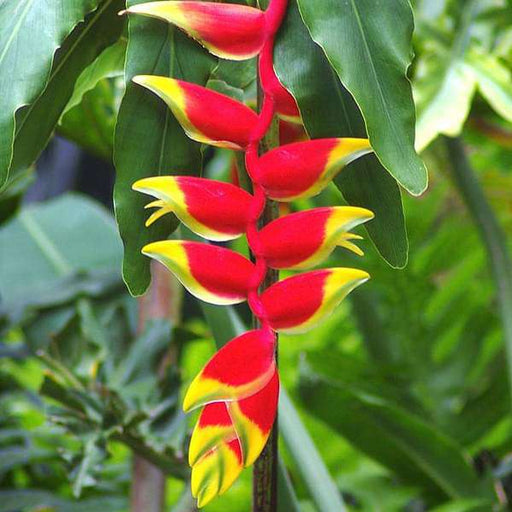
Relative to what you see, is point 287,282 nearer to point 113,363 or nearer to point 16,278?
point 113,363

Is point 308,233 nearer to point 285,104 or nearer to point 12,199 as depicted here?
point 285,104

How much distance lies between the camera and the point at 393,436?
0.83 m

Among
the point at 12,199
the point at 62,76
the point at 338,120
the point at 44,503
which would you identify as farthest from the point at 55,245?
the point at 338,120

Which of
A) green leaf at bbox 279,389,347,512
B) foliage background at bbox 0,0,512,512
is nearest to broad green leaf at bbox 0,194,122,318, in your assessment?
foliage background at bbox 0,0,512,512

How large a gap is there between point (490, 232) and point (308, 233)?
0.55 m

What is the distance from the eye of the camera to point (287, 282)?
1.26 feet

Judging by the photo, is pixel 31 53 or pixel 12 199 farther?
pixel 12 199

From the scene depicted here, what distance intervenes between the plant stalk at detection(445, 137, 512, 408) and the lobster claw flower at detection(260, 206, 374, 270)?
0.53m

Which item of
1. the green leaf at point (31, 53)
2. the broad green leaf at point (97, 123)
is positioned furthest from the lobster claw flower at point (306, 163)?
the broad green leaf at point (97, 123)

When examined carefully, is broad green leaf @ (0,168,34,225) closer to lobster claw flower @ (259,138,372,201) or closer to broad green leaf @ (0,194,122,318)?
broad green leaf @ (0,194,122,318)

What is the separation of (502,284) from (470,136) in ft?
1.25

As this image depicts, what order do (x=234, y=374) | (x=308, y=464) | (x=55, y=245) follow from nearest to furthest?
(x=234, y=374)
(x=308, y=464)
(x=55, y=245)

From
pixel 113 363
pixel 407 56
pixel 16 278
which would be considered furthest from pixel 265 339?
pixel 16 278

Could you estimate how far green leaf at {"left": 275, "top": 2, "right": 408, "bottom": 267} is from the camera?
1.33ft
